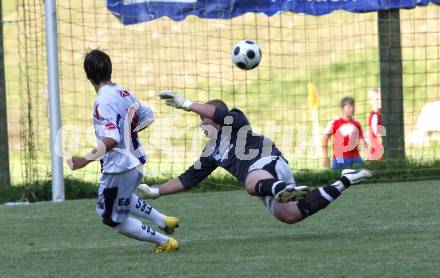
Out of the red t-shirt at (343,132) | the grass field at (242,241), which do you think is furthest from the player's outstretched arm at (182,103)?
the red t-shirt at (343,132)

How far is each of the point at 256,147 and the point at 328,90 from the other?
15.7 metres

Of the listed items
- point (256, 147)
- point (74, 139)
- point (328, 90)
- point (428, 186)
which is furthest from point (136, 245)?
point (328, 90)

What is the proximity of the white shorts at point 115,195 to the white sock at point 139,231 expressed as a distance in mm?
48

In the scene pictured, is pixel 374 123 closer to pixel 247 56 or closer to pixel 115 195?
pixel 247 56

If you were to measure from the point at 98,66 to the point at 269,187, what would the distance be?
4.83 feet

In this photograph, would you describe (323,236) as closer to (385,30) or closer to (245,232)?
(245,232)

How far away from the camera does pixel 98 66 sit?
286 inches

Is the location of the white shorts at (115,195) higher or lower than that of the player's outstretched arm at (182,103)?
lower

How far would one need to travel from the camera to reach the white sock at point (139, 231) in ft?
24.0

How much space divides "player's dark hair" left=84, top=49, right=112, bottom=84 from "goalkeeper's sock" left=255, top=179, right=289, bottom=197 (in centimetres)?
133

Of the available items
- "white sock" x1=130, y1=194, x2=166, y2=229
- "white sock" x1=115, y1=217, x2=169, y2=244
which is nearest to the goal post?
"white sock" x1=130, y1=194, x2=166, y2=229

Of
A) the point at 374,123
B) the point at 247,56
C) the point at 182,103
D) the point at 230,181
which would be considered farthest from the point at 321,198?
the point at 374,123

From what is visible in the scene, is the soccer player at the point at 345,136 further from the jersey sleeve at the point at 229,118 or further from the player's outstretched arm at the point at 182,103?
the player's outstretched arm at the point at 182,103

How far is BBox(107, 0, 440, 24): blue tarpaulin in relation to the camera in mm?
13102
